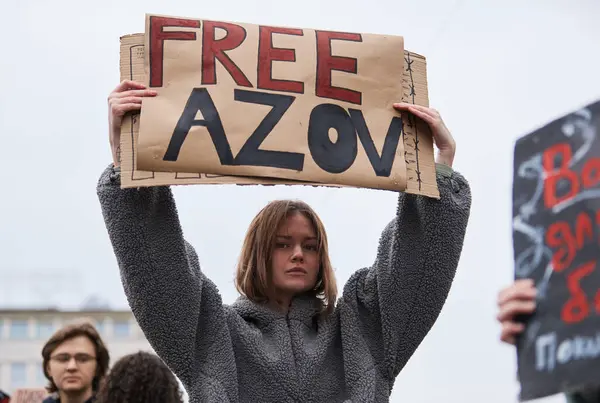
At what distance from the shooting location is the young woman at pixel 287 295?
10.4ft

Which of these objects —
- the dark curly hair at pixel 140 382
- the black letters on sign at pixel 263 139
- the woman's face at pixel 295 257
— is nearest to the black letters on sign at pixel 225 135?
the black letters on sign at pixel 263 139

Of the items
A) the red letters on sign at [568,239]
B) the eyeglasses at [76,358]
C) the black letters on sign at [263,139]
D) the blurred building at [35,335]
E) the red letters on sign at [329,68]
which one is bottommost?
the red letters on sign at [568,239]

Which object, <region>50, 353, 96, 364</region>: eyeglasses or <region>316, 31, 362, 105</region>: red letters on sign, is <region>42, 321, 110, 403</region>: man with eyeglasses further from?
<region>316, 31, 362, 105</region>: red letters on sign

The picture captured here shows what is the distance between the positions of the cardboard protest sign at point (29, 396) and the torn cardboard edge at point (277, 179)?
11.0ft

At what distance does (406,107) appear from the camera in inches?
127

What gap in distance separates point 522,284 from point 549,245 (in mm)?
90

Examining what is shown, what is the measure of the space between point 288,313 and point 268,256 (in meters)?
0.17

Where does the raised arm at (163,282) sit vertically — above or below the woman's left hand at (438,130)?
below

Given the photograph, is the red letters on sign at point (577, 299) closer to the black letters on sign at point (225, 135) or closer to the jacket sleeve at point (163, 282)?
the black letters on sign at point (225, 135)

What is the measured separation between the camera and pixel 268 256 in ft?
11.0

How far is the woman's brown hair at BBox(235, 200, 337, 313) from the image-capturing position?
334 cm

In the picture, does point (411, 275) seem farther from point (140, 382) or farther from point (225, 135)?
point (140, 382)

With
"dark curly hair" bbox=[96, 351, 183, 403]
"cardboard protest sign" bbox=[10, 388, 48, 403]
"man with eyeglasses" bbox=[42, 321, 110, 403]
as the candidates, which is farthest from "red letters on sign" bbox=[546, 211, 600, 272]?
"cardboard protest sign" bbox=[10, 388, 48, 403]

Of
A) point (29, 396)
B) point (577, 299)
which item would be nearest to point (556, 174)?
point (577, 299)
